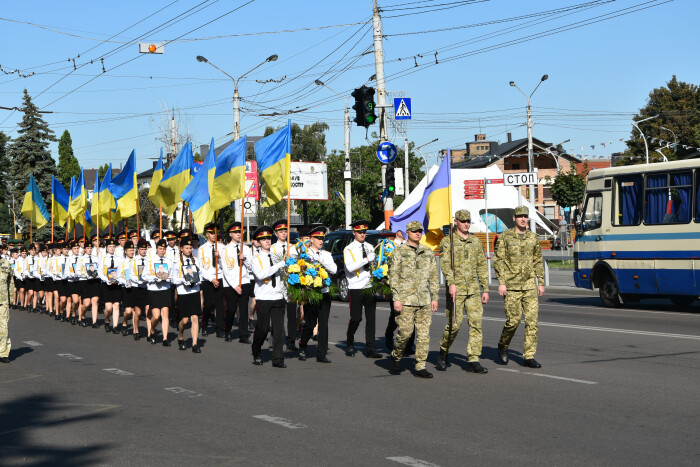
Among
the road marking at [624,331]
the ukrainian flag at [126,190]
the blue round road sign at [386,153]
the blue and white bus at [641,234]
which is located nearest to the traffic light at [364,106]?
the blue round road sign at [386,153]

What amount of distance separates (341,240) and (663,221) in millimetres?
8386

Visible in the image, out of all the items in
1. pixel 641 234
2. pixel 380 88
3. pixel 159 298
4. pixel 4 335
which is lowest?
pixel 4 335

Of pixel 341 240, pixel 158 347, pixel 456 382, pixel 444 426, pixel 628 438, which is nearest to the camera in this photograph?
pixel 628 438

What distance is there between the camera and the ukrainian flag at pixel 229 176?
1469 cm

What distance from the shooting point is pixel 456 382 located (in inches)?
403

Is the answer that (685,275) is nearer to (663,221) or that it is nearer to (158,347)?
(663,221)

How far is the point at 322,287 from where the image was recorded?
12102 mm

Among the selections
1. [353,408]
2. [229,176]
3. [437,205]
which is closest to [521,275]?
[437,205]

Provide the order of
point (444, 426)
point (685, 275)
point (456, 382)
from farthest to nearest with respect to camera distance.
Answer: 1. point (685, 275)
2. point (456, 382)
3. point (444, 426)

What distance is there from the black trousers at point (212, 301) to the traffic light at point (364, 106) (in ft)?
27.7

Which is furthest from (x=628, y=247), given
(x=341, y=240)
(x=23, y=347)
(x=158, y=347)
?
(x=23, y=347)

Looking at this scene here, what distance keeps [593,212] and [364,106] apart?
637cm

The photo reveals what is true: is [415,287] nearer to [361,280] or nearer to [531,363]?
[531,363]

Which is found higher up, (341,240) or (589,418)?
(341,240)
